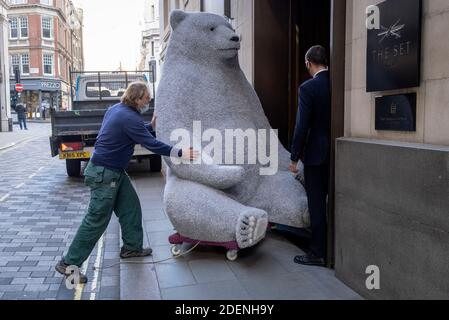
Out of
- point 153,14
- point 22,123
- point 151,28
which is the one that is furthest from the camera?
point 151,28

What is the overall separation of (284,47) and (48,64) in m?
47.8

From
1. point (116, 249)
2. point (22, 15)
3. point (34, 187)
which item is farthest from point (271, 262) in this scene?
point (22, 15)

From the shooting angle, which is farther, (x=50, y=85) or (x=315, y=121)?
(x=50, y=85)

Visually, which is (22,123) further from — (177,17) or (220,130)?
(220,130)

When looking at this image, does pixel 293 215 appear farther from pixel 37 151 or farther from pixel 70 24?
pixel 70 24

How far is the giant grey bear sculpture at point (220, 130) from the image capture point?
4375 mm

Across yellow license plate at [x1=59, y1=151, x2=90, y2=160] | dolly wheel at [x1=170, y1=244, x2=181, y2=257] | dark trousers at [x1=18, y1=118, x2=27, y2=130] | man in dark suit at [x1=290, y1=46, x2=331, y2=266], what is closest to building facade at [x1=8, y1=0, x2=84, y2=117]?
dark trousers at [x1=18, y1=118, x2=27, y2=130]

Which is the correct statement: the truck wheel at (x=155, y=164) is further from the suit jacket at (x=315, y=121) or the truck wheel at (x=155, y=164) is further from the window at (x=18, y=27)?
the window at (x=18, y=27)

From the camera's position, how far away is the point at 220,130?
4.90 m

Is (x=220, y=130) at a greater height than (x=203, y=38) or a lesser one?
lesser

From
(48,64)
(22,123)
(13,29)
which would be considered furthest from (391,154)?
(13,29)

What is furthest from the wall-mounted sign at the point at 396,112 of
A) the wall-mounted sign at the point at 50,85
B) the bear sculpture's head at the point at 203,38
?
the wall-mounted sign at the point at 50,85

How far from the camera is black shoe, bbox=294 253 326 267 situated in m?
4.46
